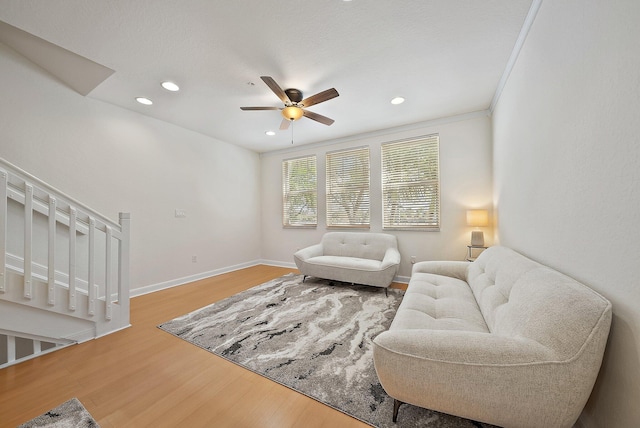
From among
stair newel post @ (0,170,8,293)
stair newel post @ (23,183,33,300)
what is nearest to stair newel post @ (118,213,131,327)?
stair newel post @ (23,183,33,300)

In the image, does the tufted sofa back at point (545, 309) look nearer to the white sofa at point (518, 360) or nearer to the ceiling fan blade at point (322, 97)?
the white sofa at point (518, 360)

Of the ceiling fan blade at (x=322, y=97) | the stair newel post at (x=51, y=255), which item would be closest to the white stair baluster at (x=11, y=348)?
the stair newel post at (x=51, y=255)

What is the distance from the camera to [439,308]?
5.65 feet

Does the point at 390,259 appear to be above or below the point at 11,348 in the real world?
above

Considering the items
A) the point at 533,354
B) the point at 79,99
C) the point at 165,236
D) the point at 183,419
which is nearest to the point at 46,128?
the point at 79,99

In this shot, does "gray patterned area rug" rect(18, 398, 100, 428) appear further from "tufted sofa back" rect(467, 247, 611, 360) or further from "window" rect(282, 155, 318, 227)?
"window" rect(282, 155, 318, 227)

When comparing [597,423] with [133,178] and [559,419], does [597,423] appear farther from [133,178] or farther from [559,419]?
[133,178]

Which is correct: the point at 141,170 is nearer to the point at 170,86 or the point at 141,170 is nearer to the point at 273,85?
the point at 170,86

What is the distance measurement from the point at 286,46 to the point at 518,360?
264cm

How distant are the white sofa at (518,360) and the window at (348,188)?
9.91 feet

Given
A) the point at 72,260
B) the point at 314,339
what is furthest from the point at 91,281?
the point at 314,339

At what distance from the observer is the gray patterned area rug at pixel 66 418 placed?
→ 4.04ft

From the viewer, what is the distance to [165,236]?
356 cm

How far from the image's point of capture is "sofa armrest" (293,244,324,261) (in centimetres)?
365
